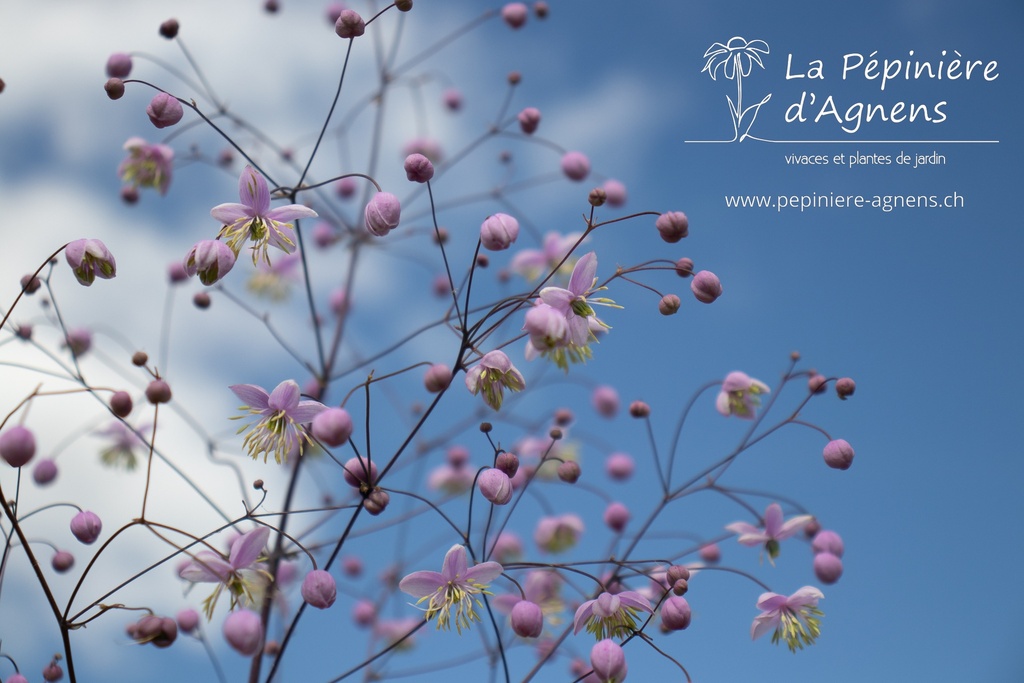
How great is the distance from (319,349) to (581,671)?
50.4 inches

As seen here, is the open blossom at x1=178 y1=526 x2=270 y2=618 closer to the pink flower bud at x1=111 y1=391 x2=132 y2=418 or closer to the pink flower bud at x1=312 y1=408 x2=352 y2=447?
the pink flower bud at x1=312 y1=408 x2=352 y2=447

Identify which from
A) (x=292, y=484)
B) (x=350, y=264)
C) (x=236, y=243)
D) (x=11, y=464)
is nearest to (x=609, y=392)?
(x=350, y=264)

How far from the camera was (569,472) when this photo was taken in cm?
196

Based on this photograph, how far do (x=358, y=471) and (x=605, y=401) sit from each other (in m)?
1.66

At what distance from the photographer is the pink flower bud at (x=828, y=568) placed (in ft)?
7.95

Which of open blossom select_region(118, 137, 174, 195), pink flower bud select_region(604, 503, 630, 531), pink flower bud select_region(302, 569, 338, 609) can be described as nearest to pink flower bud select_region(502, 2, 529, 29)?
open blossom select_region(118, 137, 174, 195)

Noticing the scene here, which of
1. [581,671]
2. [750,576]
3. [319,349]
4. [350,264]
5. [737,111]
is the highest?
[737,111]

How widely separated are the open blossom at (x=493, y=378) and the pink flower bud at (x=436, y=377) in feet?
0.66

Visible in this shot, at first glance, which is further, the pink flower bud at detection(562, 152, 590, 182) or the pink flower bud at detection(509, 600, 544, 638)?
the pink flower bud at detection(562, 152, 590, 182)

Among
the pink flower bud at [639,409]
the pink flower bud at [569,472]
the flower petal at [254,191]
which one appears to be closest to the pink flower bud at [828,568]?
the pink flower bud at [639,409]

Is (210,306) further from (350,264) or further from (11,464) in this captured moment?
(11,464)

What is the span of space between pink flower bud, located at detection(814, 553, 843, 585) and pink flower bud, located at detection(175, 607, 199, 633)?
1.75m

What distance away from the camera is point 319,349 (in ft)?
9.30

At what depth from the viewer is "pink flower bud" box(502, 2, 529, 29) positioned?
3.21 metres
